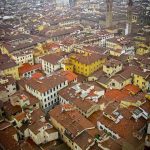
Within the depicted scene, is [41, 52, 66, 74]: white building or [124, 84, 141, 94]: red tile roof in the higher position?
[41, 52, 66, 74]: white building

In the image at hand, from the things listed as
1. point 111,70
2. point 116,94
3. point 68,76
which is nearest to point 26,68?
point 68,76

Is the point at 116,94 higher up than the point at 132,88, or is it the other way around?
the point at 116,94

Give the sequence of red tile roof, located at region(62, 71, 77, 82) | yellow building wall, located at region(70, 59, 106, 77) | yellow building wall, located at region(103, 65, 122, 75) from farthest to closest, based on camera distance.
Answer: yellow building wall, located at region(70, 59, 106, 77), yellow building wall, located at region(103, 65, 122, 75), red tile roof, located at region(62, 71, 77, 82)

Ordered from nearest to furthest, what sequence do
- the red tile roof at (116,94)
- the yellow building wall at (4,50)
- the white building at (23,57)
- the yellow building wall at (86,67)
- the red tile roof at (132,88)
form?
the red tile roof at (116,94), the red tile roof at (132,88), the yellow building wall at (86,67), the white building at (23,57), the yellow building wall at (4,50)

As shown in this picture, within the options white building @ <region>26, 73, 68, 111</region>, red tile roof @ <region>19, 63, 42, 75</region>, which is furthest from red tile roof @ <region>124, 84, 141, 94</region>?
red tile roof @ <region>19, 63, 42, 75</region>

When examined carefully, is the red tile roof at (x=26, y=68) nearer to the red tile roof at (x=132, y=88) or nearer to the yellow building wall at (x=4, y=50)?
the yellow building wall at (x=4, y=50)

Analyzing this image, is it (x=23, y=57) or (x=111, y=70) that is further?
(x=23, y=57)

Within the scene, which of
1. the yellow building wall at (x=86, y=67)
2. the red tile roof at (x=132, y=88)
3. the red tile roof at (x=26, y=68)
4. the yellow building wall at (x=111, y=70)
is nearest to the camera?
the red tile roof at (x=132, y=88)

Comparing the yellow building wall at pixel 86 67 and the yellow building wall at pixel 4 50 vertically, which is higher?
the yellow building wall at pixel 4 50

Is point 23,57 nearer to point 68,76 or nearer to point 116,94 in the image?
point 68,76

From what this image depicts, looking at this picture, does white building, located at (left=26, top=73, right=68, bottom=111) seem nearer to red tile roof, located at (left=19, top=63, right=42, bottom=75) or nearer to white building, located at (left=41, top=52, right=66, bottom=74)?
white building, located at (left=41, top=52, right=66, bottom=74)

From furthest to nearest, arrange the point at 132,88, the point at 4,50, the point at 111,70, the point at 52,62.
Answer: the point at 4,50 → the point at 52,62 → the point at 111,70 → the point at 132,88

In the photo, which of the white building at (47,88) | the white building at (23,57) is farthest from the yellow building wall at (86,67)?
the white building at (23,57)

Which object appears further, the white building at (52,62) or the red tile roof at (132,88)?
the white building at (52,62)
